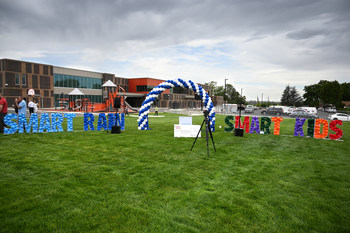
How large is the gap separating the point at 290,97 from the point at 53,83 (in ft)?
347

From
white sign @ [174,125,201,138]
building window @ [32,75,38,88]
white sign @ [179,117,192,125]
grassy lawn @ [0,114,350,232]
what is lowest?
grassy lawn @ [0,114,350,232]

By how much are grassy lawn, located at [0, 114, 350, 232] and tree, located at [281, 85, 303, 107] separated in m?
112

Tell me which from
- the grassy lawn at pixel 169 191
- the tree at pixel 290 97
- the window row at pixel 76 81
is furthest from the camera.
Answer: the tree at pixel 290 97

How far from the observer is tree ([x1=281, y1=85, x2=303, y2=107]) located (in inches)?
4233

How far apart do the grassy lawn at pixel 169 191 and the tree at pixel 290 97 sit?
112 metres

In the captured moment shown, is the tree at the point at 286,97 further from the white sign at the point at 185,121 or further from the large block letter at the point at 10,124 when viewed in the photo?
the large block letter at the point at 10,124

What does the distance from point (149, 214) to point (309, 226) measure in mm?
2920

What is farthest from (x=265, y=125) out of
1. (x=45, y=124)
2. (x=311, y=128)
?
(x=45, y=124)

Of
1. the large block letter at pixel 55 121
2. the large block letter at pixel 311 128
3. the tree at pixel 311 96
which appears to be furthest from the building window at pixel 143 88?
the tree at pixel 311 96

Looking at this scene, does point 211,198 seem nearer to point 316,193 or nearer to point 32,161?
point 316,193

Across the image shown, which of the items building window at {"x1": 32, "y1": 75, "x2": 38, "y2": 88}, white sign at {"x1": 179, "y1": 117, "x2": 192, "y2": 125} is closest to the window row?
building window at {"x1": 32, "y1": 75, "x2": 38, "y2": 88}

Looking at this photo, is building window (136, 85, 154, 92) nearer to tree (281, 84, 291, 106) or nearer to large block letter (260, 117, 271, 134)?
large block letter (260, 117, 271, 134)

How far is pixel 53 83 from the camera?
47312 millimetres

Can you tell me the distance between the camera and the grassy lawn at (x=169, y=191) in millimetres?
3771
